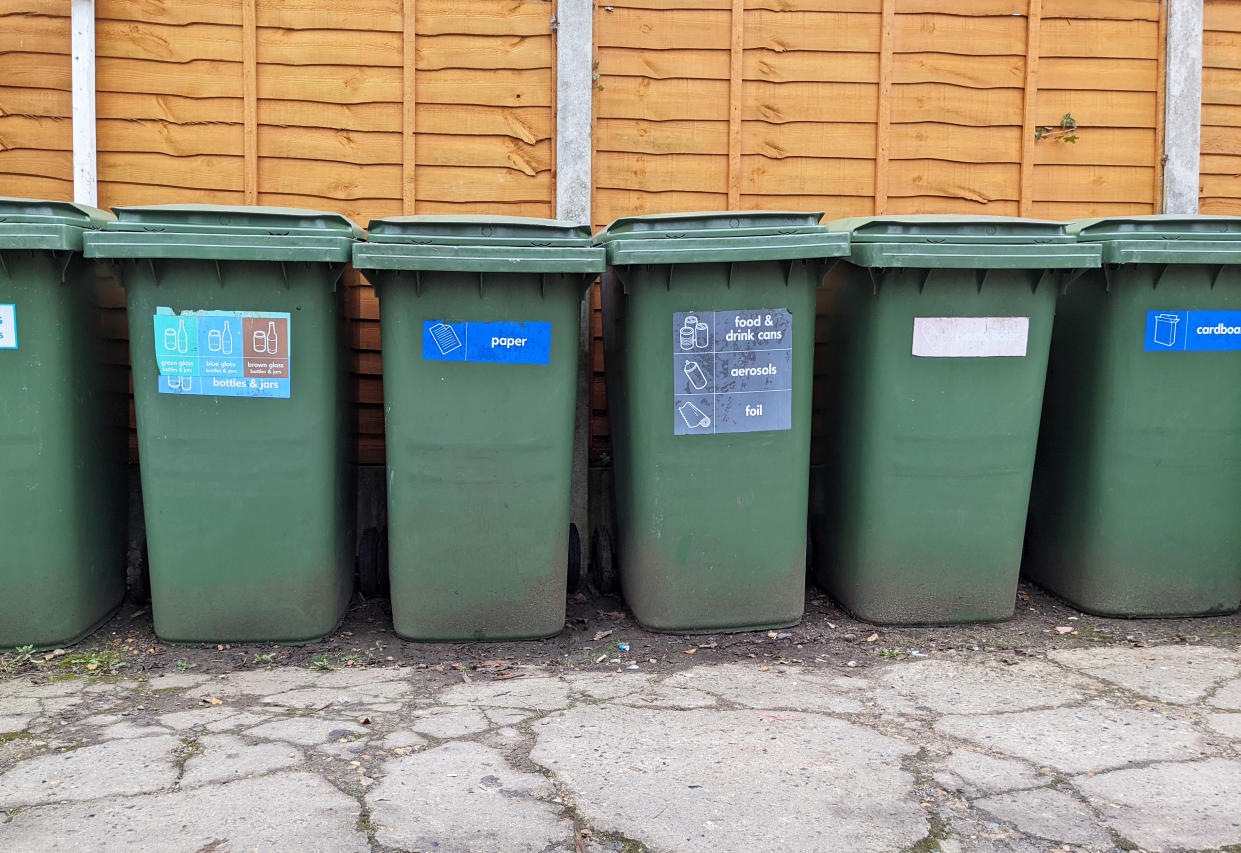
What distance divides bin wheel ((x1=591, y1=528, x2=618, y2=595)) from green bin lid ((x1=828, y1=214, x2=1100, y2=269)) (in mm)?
1621

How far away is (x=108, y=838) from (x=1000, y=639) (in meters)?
3.00

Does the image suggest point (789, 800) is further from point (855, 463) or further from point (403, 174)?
point (403, 174)

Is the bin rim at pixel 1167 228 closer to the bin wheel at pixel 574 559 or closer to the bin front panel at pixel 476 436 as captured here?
the bin front panel at pixel 476 436

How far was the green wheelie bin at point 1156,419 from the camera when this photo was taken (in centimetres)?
374

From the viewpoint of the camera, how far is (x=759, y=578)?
12.3 ft

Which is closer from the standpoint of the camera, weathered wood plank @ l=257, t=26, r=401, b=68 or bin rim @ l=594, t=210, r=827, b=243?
bin rim @ l=594, t=210, r=827, b=243

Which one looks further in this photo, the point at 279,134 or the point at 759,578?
the point at 279,134

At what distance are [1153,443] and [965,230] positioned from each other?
3.65 feet

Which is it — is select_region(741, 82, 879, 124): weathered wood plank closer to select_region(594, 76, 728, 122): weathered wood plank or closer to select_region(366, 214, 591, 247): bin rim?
select_region(594, 76, 728, 122): weathered wood plank

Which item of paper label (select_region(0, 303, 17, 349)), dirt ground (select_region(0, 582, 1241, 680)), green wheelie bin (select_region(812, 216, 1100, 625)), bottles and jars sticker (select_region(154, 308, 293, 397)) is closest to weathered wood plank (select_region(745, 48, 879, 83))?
green wheelie bin (select_region(812, 216, 1100, 625))

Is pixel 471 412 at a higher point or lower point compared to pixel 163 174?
lower

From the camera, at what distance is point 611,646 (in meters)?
3.72

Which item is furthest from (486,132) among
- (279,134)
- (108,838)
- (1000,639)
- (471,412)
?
(108,838)

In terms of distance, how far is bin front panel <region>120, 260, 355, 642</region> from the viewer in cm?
343
